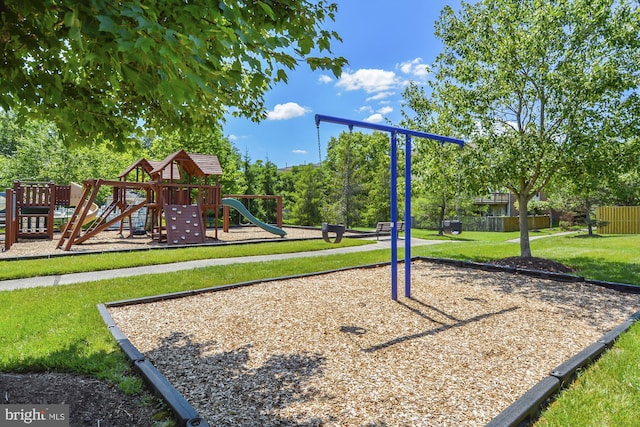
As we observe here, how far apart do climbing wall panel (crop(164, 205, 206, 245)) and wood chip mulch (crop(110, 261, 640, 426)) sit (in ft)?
26.7

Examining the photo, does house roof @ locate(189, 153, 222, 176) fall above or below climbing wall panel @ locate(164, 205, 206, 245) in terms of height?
above

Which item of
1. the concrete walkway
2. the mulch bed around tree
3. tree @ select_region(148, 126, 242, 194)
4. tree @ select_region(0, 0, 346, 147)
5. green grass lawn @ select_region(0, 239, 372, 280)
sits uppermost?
tree @ select_region(148, 126, 242, 194)

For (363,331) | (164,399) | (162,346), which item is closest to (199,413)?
(164,399)

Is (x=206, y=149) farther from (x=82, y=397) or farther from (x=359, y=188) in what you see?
(x=82, y=397)

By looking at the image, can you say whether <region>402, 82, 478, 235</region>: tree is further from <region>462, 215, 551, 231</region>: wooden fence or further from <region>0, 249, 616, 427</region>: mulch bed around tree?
<region>462, 215, 551, 231</region>: wooden fence

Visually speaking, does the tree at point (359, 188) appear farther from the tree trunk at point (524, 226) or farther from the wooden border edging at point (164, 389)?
the wooden border edging at point (164, 389)

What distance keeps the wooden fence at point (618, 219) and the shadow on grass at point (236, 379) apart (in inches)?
1054

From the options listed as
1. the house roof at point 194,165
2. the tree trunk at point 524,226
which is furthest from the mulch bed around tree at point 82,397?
the house roof at point 194,165

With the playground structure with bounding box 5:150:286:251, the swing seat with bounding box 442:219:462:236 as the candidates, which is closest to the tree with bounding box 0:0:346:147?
the swing seat with bounding box 442:219:462:236

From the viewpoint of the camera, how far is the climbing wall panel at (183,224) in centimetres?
1402

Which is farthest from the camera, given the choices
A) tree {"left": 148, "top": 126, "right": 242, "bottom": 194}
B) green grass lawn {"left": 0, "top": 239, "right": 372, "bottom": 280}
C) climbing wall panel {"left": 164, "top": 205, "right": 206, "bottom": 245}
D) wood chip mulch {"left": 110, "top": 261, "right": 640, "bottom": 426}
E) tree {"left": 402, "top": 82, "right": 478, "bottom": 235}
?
tree {"left": 148, "top": 126, "right": 242, "bottom": 194}

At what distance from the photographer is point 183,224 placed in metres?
14.6

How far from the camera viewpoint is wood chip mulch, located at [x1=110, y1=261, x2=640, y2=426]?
2920 millimetres

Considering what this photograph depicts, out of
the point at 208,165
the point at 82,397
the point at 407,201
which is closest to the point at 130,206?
the point at 208,165
